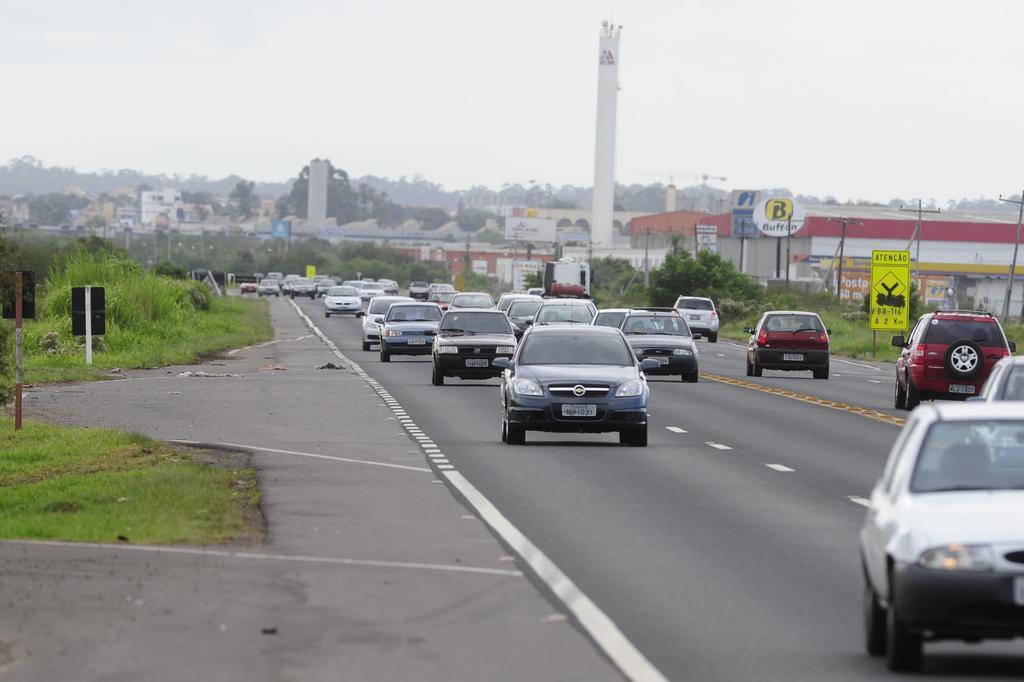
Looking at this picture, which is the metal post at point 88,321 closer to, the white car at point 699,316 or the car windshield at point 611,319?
the car windshield at point 611,319

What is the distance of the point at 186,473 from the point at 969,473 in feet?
36.9

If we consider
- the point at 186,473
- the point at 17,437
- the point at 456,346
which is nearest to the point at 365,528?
the point at 186,473

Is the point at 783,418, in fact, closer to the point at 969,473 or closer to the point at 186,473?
the point at 186,473

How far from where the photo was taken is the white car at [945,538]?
9.04 m

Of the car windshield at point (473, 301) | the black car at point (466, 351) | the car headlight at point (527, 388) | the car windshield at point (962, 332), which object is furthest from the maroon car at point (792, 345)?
the car headlight at point (527, 388)

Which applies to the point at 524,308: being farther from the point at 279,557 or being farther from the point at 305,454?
the point at 279,557

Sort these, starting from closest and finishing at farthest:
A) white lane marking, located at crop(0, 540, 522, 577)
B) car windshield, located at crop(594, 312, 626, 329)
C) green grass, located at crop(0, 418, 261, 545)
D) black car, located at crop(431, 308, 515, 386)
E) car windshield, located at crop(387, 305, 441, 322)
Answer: white lane marking, located at crop(0, 540, 522, 577), green grass, located at crop(0, 418, 261, 545), black car, located at crop(431, 308, 515, 386), car windshield, located at crop(594, 312, 626, 329), car windshield, located at crop(387, 305, 441, 322)

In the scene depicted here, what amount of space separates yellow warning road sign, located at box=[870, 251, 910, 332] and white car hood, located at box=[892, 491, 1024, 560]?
49.7m

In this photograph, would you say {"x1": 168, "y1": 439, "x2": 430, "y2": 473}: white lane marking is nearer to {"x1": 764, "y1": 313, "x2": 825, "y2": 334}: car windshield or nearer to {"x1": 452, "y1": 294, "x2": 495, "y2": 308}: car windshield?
{"x1": 764, "y1": 313, "x2": 825, "y2": 334}: car windshield

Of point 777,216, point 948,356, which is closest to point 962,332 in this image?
point 948,356

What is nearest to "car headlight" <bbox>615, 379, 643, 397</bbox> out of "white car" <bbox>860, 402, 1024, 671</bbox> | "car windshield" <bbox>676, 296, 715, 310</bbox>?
"white car" <bbox>860, 402, 1024, 671</bbox>

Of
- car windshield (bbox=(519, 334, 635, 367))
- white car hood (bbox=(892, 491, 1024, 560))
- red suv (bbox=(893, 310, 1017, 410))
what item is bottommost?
red suv (bbox=(893, 310, 1017, 410))

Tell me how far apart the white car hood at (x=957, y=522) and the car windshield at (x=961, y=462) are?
21cm

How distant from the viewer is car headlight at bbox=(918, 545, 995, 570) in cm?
908
